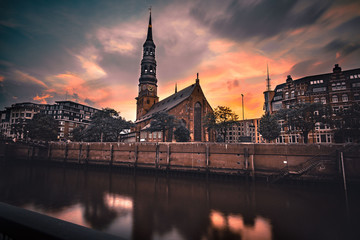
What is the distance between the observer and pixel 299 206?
64.6ft

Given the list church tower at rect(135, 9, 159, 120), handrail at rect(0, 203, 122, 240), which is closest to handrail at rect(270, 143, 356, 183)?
handrail at rect(0, 203, 122, 240)

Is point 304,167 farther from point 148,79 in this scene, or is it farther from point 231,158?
point 148,79

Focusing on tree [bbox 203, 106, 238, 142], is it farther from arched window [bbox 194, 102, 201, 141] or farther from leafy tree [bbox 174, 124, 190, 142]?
arched window [bbox 194, 102, 201, 141]

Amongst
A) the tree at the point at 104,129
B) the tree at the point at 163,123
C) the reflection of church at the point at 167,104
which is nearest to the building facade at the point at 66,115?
the tree at the point at 104,129

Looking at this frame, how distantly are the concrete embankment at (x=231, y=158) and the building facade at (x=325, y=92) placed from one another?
15219mm

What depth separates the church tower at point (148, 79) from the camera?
76.5 m

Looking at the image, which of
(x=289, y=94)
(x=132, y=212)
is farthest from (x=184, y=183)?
(x=289, y=94)

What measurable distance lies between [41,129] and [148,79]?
4066 cm

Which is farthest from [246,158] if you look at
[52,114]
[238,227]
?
[52,114]

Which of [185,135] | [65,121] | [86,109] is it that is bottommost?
[185,135]

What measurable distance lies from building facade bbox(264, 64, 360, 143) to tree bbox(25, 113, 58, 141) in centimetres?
7028

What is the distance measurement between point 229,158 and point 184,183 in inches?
344

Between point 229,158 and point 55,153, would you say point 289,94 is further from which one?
point 55,153

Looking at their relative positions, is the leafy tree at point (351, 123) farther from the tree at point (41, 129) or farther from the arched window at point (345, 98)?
the tree at point (41, 129)
